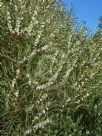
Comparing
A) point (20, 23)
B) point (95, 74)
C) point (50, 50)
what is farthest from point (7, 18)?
point (95, 74)

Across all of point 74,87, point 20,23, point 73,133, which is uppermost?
point 20,23

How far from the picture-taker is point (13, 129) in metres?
7.72

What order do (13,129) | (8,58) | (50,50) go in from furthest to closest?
(50,50), (8,58), (13,129)

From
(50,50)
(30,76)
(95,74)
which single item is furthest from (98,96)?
(30,76)

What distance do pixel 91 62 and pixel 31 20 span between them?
1.83m

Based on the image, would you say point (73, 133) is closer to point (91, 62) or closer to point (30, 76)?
point (30, 76)

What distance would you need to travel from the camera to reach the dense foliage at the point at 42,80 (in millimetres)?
7871

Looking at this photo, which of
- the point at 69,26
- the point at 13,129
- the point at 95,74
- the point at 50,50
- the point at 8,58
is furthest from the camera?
the point at 69,26

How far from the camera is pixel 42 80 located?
8008mm

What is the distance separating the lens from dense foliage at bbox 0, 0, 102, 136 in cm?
787

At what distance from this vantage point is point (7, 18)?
850cm

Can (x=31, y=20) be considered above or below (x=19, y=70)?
above

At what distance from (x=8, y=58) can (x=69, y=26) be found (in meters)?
3.09

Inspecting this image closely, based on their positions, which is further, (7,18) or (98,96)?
(98,96)
